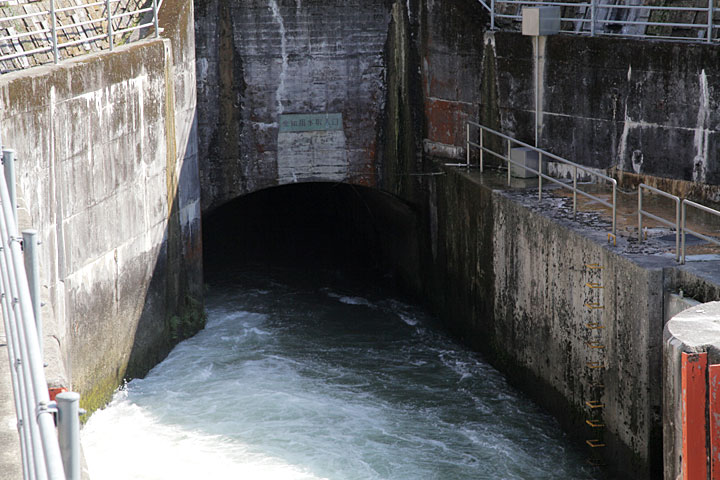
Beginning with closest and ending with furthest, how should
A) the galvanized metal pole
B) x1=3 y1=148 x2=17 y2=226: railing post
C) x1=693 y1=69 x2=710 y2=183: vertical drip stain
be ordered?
x1=3 y1=148 x2=17 y2=226: railing post < x1=693 y1=69 x2=710 y2=183: vertical drip stain < the galvanized metal pole

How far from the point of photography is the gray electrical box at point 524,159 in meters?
Answer: 14.0

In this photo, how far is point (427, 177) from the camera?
643 inches

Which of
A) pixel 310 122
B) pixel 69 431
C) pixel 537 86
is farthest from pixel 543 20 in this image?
pixel 69 431

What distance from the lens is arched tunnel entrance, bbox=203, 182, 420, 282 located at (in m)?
18.5

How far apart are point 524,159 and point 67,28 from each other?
20.2ft

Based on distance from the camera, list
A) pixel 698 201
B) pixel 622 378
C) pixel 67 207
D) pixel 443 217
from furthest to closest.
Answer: pixel 443 217 < pixel 698 201 < pixel 67 207 < pixel 622 378

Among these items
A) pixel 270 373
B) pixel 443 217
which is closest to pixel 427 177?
pixel 443 217

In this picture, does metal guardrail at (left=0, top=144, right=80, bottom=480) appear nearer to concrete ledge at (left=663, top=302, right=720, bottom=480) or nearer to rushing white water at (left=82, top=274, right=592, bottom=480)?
concrete ledge at (left=663, top=302, right=720, bottom=480)

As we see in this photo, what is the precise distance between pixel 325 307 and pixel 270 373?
11.1ft

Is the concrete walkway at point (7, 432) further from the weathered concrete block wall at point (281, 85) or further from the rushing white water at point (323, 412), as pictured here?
the weathered concrete block wall at point (281, 85)

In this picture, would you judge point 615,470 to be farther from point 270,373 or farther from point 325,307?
point 325,307

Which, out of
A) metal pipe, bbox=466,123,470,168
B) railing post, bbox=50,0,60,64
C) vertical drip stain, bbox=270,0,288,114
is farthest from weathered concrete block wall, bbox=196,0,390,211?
railing post, bbox=50,0,60,64

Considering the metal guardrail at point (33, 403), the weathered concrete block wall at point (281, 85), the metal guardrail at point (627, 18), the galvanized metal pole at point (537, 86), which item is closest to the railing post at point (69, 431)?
the metal guardrail at point (33, 403)

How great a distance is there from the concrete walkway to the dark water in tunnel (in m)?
5.81
